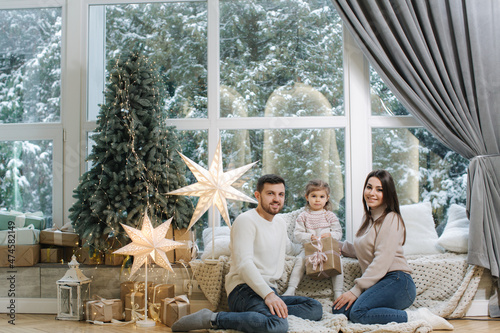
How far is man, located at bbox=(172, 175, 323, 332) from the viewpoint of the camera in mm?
2666

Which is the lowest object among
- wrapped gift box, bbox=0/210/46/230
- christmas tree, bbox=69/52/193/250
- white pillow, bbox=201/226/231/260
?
white pillow, bbox=201/226/231/260

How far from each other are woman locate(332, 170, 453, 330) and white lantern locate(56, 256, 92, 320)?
5.17 feet

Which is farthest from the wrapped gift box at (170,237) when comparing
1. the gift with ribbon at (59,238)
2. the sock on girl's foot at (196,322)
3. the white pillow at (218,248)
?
the sock on girl's foot at (196,322)

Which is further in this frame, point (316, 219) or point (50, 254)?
point (50, 254)

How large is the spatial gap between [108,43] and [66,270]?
175cm

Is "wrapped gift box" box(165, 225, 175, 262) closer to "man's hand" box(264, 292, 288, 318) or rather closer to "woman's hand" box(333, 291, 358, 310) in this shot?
"man's hand" box(264, 292, 288, 318)

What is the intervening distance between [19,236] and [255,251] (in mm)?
1729

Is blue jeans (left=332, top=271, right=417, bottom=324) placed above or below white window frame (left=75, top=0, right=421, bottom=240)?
below

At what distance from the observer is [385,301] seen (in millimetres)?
2863

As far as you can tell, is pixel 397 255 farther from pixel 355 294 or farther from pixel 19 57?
pixel 19 57

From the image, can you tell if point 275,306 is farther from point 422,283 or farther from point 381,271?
point 422,283

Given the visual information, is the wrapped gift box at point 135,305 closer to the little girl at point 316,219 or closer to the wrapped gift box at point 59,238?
the wrapped gift box at point 59,238

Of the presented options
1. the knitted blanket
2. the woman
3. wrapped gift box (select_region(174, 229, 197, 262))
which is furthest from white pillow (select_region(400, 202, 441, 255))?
wrapped gift box (select_region(174, 229, 197, 262))

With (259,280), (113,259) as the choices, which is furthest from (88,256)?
(259,280)
